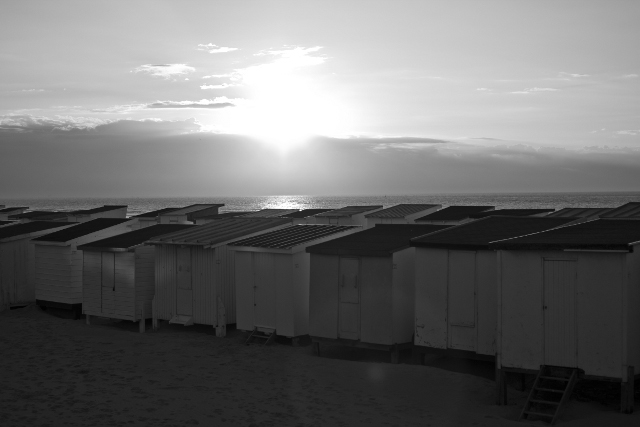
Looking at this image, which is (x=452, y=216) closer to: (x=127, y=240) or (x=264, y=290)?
(x=127, y=240)

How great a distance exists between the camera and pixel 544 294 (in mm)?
11422

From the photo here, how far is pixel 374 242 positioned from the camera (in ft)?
51.7

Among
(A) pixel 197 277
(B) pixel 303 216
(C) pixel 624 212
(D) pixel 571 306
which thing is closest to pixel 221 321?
(A) pixel 197 277

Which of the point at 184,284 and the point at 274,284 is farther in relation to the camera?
the point at 184,284

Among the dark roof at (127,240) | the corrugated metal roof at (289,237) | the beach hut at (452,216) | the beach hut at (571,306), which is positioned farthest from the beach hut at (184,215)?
the beach hut at (571,306)

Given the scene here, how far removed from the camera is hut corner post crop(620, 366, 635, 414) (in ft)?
35.5

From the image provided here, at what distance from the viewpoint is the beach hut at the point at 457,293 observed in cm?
1307

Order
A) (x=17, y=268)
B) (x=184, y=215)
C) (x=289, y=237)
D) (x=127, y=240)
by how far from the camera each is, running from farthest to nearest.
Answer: (x=184, y=215), (x=17, y=268), (x=127, y=240), (x=289, y=237)

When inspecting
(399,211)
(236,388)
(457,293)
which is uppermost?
(399,211)

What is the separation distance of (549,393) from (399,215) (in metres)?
21.9

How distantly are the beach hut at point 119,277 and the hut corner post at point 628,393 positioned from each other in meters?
12.8

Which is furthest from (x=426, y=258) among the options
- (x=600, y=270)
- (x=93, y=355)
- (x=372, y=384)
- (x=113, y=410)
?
(x=93, y=355)

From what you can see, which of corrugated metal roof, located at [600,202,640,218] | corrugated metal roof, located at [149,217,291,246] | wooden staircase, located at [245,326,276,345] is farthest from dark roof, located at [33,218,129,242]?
corrugated metal roof, located at [600,202,640,218]

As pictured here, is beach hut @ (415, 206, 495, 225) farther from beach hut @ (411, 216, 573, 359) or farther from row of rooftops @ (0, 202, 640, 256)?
beach hut @ (411, 216, 573, 359)
